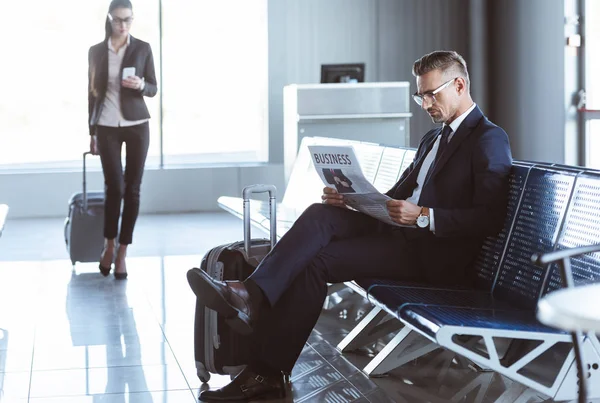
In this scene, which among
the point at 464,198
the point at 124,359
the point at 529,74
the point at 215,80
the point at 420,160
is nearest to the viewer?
the point at 464,198

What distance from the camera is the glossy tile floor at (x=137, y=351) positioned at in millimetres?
3449

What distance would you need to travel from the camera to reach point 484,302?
316 cm

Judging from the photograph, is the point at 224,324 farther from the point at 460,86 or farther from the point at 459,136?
the point at 460,86

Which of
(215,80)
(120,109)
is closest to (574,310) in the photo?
(120,109)

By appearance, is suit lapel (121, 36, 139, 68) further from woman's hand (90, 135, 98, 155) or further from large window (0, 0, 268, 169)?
large window (0, 0, 268, 169)

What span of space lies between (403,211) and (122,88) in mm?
2853

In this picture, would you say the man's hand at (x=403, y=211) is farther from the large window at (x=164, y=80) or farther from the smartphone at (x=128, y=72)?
the large window at (x=164, y=80)

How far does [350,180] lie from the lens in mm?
3428

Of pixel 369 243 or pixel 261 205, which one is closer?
pixel 369 243

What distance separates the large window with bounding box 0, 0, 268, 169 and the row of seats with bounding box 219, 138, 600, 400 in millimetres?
6252

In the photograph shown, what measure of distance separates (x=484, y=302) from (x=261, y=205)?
2702mm

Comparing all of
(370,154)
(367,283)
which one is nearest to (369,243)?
(367,283)

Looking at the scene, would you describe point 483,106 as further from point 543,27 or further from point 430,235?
point 430,235

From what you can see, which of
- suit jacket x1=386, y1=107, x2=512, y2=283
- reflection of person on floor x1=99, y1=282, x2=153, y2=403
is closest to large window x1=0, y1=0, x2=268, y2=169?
reflection of person on floor x1=99, y1=282, x2=153, y2=403
